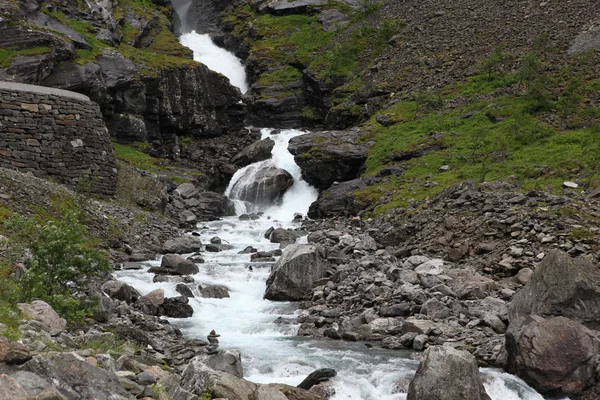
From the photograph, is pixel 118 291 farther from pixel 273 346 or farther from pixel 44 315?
pixel 44 315

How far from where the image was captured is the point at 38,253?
12.4 meters

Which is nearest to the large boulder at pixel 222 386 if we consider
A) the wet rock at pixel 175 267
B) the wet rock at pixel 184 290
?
the wet rock at pixel 184 290

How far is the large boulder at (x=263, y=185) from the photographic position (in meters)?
43.0

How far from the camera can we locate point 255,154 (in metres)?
47.5

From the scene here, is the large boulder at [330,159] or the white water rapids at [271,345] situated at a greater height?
the large boulder at [330,159]

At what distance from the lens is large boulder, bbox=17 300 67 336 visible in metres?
9.63

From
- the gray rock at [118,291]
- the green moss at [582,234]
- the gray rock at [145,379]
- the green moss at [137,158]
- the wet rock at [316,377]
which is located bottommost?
the gray rock at [118,291]

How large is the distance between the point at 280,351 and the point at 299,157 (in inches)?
1128

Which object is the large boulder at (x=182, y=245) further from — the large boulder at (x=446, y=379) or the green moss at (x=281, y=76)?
the green moss at (x=281, y=76)

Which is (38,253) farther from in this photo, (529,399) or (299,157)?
(299,157)

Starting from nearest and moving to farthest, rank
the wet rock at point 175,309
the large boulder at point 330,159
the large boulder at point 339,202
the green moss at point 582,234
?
1. the wet rock at point 175,309
2. the green moss at point 582,234
3. the large boulder at point 339,202
4. the large boulder at point 330,159

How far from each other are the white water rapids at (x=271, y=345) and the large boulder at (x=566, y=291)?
2.67m

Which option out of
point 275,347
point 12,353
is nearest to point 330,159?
point 275,347

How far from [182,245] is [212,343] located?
13093 millimetres
